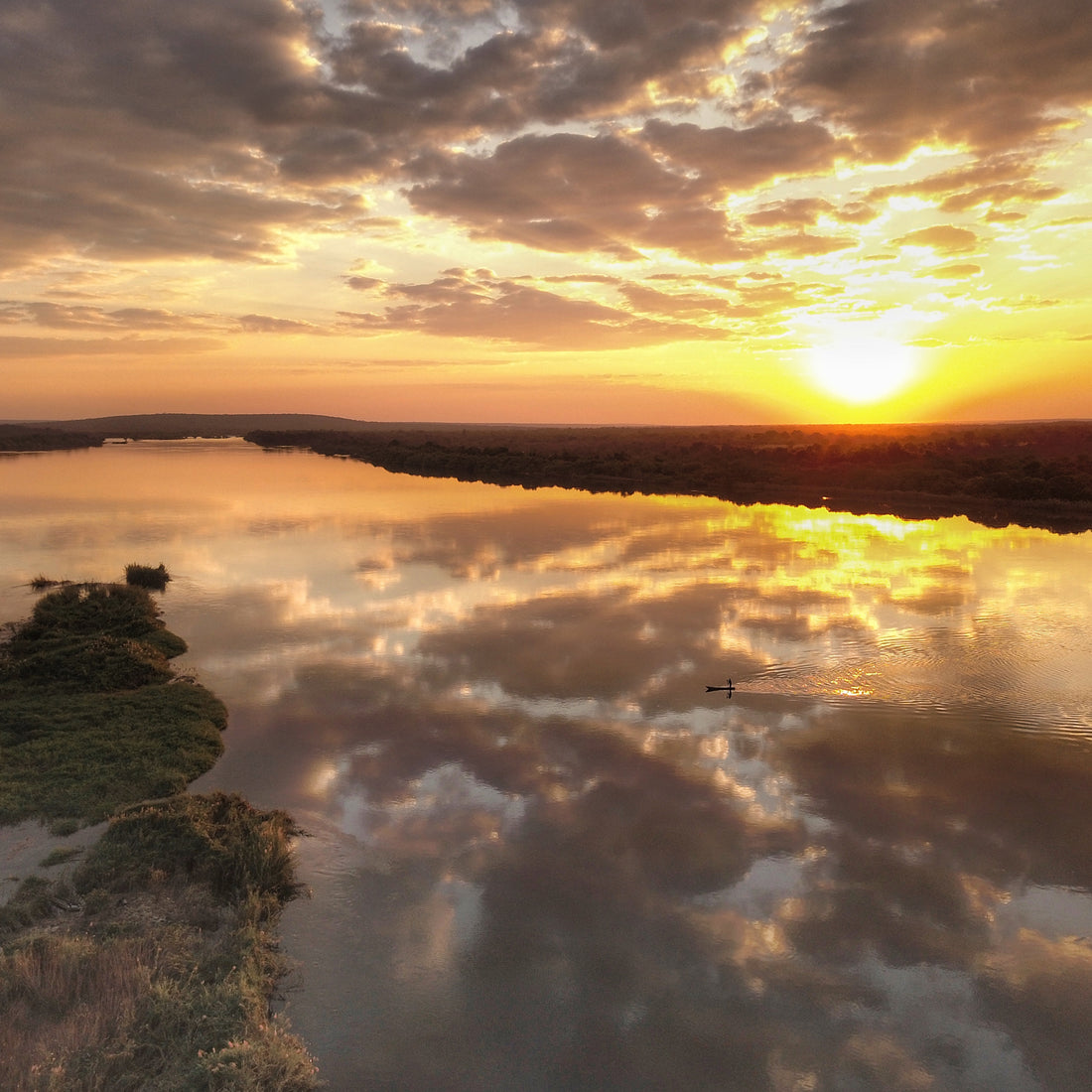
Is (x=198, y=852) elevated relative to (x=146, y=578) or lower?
lower

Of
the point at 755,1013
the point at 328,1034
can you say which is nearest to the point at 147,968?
the point at 328,1034

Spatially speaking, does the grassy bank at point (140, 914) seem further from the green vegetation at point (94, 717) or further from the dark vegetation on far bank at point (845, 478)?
the dark vegetation on far bank at point (845, 478)

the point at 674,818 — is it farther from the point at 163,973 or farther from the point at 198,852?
the point at 163,973

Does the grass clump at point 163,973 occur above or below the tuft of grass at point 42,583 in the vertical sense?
below

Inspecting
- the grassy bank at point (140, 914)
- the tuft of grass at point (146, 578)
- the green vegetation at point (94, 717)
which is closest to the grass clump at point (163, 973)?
the grassy bank at point (140, 914)

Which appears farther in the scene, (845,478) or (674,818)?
(845,478)

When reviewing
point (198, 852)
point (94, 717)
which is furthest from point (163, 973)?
point (94, 717)

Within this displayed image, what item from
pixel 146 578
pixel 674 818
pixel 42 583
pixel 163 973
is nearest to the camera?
pixel 163 973
